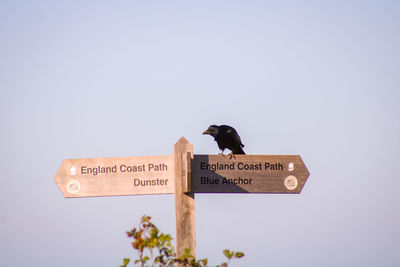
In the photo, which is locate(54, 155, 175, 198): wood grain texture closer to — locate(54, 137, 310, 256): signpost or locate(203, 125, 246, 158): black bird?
locate(54, 137, 310, 256): signpost

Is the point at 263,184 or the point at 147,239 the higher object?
the point at 263,184

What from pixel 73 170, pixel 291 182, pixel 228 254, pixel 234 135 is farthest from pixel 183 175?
pixel 234 135

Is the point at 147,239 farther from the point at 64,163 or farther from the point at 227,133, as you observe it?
the point at 227,133

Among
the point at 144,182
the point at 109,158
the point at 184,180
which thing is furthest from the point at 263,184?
the point at 109,158

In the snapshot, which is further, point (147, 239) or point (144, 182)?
point (144, 182)

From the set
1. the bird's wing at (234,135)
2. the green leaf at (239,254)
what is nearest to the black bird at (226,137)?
the bird's wing at (234,135)

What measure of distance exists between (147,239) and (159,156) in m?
2.32

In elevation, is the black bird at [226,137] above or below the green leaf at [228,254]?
above

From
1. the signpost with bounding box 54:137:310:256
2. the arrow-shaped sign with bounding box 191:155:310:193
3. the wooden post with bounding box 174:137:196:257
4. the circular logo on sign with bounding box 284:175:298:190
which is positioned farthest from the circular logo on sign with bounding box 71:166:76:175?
the circular logo on sign with bounding box 284:175:298:190

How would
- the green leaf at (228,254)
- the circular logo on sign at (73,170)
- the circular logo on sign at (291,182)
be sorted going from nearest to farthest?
the green leaf at (228,254), the circular logo on sign at (291,182), the circular logo on sign at (73,170)

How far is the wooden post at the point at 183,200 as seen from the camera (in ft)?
16.2

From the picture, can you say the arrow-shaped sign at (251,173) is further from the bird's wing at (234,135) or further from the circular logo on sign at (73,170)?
the bird's wing at (234,135)

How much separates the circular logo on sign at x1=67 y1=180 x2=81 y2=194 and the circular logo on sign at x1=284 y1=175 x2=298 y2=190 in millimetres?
2202

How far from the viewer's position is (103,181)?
544 centimetres
